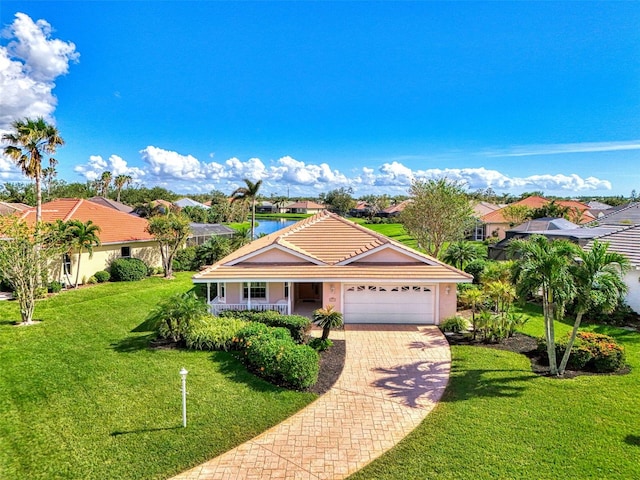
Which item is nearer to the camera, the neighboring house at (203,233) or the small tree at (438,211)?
the small tree at (438,211)

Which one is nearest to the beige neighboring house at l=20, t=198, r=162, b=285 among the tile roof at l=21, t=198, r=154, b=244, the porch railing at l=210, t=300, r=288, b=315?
the tile roof at l=21, t=198, r=154, b=244

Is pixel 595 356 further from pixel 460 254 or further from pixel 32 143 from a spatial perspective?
pixel 32 143

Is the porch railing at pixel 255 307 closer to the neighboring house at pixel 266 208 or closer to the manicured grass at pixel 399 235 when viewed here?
the manicured grass at pixel 399 235

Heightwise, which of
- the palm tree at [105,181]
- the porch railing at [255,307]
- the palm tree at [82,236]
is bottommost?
the porch railing at [255,307]

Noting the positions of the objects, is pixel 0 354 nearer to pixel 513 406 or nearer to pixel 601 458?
pixel 513 406

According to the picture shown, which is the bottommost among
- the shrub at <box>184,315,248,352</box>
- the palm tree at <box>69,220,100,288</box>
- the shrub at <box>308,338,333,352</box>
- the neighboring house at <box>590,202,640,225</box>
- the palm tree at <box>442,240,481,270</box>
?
the shrub at <box>308,338,333,352</box>

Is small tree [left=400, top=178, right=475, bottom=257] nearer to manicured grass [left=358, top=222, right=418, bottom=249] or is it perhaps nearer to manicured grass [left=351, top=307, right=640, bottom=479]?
manicured grass [left=358, top=222, right=418, bottom=249]

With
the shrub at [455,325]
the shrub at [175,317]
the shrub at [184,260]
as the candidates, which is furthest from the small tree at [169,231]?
the shrub at [455,325]

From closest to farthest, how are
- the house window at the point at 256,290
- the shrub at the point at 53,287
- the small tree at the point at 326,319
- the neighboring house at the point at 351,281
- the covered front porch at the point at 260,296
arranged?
the small tree at the point at 326,319, the neighboring house at the point at 351,281, the covered front porch at the point at 260,296, the house window at the point at 256,290, the shrub at the point at 53,287
